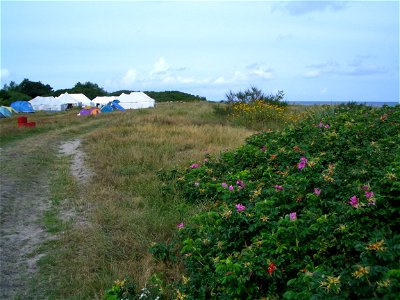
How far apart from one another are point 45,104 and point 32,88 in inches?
994

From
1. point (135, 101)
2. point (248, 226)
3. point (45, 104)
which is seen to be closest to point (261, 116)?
point (248, 226)

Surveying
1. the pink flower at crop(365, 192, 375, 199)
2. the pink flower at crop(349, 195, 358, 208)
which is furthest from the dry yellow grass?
the pink flower at crop(365, 192, 375, 199)

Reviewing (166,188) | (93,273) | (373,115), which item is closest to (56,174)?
(166,188)

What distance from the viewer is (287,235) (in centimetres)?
290

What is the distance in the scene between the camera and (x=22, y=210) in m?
5.58

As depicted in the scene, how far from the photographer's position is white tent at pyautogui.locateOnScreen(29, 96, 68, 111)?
4872 cm

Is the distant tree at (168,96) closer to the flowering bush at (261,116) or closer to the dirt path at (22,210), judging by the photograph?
the flowering bush at (261,116)

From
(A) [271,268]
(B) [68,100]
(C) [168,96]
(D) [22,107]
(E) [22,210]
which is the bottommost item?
(D) [22,107]

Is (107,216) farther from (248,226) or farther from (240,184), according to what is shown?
(248,226)

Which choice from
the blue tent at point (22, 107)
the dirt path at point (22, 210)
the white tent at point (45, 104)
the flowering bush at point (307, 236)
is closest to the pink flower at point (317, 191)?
the flowering bush at point (307, 236)

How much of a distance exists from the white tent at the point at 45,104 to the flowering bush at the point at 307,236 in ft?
158

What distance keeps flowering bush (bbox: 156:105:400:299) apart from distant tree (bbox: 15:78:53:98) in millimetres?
72128

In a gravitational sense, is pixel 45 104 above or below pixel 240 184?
below

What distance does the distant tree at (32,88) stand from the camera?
70.8 metres
